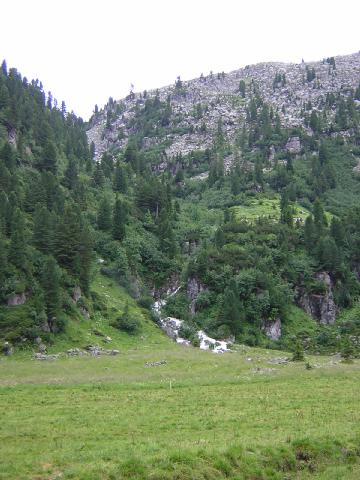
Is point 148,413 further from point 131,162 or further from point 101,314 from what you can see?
point 131,162

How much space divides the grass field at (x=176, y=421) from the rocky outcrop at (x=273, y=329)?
28.7m

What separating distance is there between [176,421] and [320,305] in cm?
7167

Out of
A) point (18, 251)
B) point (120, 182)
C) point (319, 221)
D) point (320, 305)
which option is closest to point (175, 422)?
point (18, 251)

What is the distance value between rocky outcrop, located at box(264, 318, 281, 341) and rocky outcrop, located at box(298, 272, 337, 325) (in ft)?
39.7

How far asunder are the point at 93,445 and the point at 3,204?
217 feet

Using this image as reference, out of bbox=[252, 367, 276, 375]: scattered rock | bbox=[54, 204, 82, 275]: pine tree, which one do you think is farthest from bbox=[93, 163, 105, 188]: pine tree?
bbox=[252, 367, 276, 375]: scattered rock

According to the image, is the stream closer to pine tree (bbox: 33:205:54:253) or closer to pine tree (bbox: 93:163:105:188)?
pine tree (bbox: 33:205:54:253)

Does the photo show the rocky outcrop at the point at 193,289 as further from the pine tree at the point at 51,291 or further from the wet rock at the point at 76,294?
the pine tree at the point at 51,291

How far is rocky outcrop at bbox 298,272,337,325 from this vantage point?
91.6m

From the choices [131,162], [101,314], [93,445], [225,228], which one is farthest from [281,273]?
[131,162]

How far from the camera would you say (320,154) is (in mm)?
194875

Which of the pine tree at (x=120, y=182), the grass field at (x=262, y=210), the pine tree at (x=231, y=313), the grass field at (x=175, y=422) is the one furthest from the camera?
the pine tree at (x=120, y=182)

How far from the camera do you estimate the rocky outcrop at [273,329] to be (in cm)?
8112

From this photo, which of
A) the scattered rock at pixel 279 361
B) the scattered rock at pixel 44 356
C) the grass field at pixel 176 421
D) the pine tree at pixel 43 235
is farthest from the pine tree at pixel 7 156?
the scattered rock at pixel 279 361
